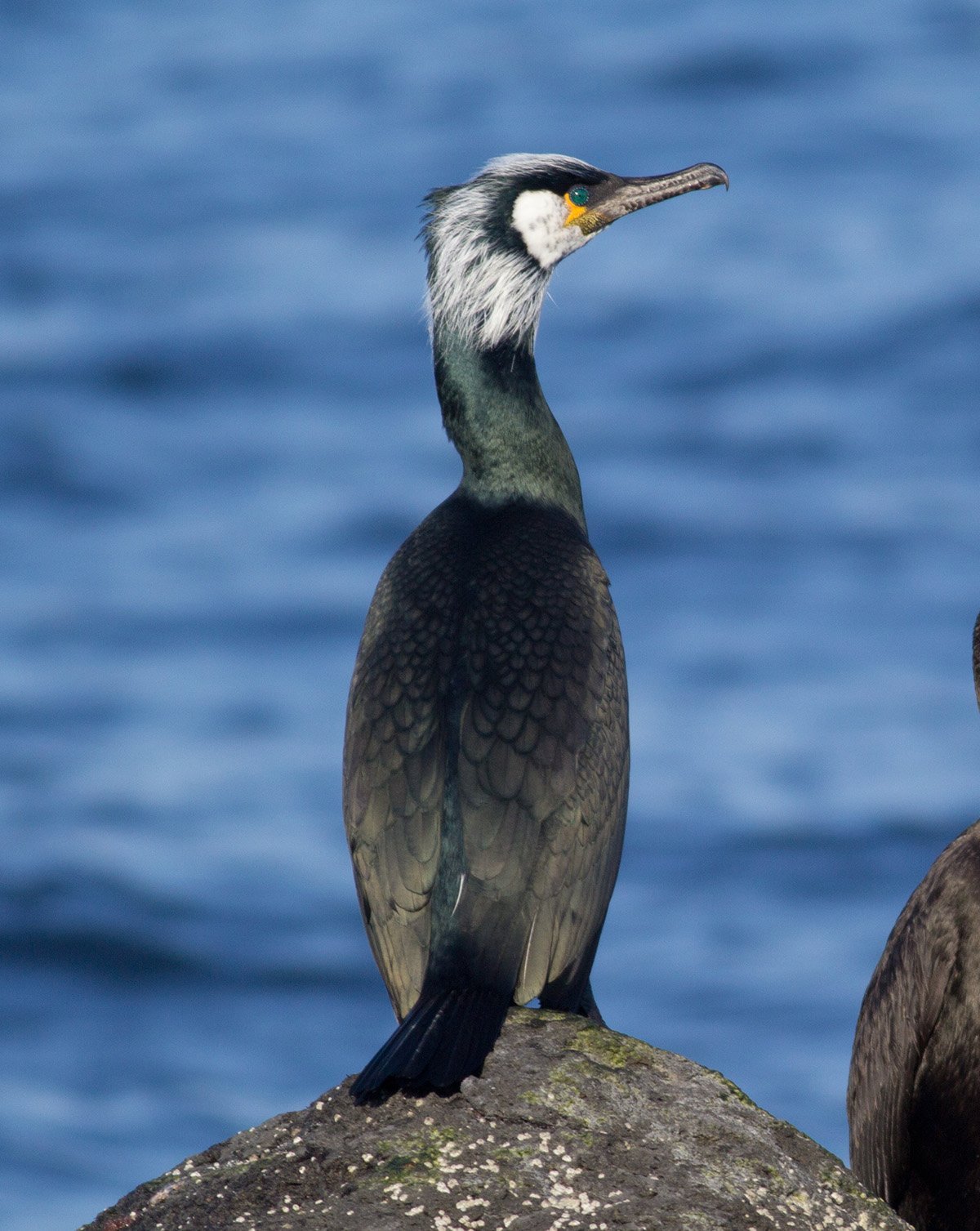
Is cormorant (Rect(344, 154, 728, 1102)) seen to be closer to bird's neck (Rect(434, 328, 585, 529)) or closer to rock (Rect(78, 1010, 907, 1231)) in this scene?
bird's neck (Rect(434, 328, 585, 529))

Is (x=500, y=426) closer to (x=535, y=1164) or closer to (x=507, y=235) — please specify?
(x=507, y=235)

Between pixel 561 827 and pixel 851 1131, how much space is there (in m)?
1.67

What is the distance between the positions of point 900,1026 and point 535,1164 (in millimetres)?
2126

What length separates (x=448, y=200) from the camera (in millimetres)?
7770

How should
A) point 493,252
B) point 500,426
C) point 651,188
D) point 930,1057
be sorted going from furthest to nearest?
point 651,188, point 493,252, point 500,426, point 930,1057

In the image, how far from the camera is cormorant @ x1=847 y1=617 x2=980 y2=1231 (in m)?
6.45

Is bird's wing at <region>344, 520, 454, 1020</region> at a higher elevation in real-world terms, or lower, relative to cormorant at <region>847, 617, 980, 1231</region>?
higher

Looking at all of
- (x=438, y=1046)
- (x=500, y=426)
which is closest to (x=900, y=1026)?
(x=438, y=1046)

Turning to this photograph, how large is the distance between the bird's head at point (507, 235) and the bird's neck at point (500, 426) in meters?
0.08

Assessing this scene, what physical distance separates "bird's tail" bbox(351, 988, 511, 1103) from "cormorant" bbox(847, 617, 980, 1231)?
1671 millimetres

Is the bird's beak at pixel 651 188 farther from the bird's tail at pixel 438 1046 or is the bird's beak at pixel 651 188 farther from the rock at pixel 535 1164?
the rock at pixel 535 1164

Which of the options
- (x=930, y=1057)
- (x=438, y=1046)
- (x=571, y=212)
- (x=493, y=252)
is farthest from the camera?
(x=571, y=212)

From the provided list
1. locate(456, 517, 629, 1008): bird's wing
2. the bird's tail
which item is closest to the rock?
the bird's tail

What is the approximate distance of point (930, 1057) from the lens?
260 inches
